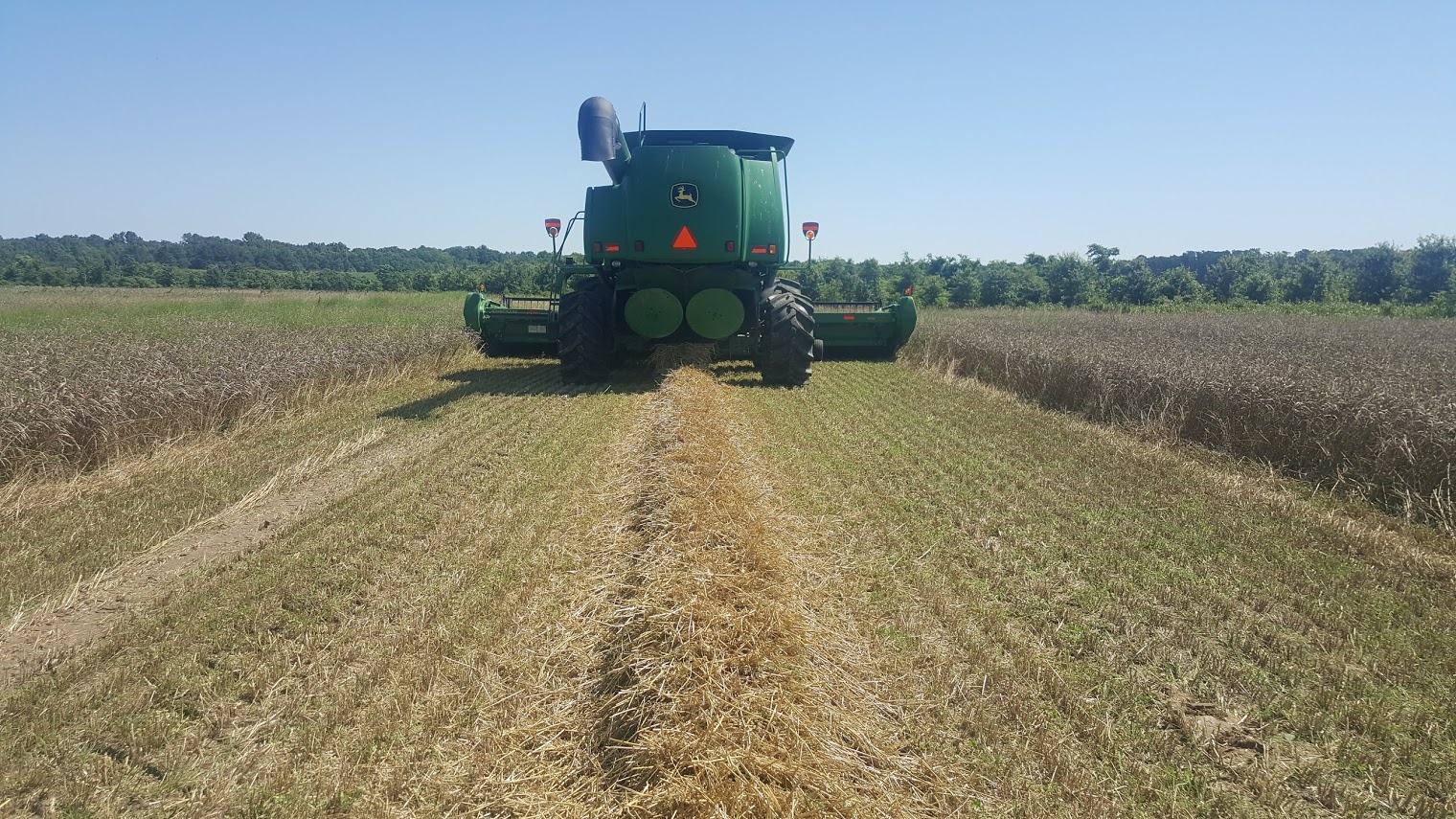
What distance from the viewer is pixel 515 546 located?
4.85 m

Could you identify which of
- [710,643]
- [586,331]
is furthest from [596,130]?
[710,643]

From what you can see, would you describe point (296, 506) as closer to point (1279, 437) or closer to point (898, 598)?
point (898, 598)

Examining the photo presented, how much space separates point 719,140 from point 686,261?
2.13m

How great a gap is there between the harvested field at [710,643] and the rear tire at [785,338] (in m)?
4.36

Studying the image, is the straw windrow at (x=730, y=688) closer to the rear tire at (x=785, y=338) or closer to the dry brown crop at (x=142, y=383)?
the dry brown crop at (x=142, y=383)

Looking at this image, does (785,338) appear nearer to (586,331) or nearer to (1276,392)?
(586,331)

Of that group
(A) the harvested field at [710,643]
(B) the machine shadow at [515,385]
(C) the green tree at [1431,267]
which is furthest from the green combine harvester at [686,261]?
(C) the green tree at [1431,267]

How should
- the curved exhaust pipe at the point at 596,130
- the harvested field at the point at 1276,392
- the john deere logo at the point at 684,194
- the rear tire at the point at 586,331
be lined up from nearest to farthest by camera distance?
1. the harvested field at the point at 1276,392
2. the curved exhaust pipe at the point at 596,130
3. the john deere logo at the point at 684,194
4. the rear tire at the point at 586,331

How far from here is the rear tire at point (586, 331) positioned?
1076 centimetres

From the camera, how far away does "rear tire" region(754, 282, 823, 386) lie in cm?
1085

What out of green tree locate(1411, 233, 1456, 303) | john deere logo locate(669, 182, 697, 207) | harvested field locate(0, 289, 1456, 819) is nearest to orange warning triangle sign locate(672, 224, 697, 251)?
john deere logo locate(669, 182, 697, 207)

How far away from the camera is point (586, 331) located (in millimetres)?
10758

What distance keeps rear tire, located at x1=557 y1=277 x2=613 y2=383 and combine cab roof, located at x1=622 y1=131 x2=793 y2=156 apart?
206 cm

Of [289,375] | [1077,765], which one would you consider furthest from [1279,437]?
[289,375]
